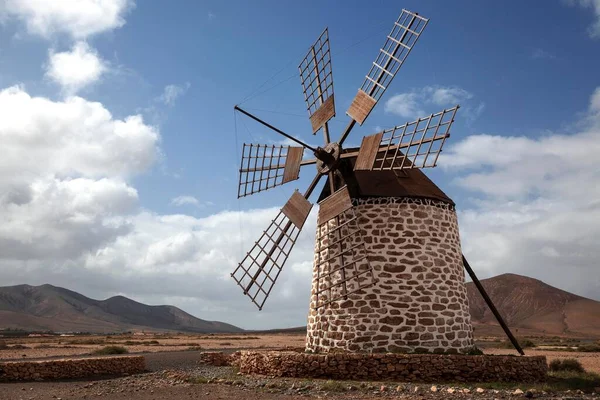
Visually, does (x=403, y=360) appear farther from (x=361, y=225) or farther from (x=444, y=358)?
(x=361, y=225)

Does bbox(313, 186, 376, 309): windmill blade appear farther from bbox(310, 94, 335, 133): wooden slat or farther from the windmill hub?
bbox(310, 94, 335, 133): wooden slat

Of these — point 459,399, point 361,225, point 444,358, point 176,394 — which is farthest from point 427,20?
point 176,394

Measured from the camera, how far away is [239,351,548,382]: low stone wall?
11836 mm

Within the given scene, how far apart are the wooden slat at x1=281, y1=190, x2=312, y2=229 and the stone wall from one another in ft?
5.09

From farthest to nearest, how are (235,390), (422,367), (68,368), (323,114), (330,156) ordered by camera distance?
1. (323,114)
2. (68,368)
3. (330,156)
4. (422,367)
5. (235,390)

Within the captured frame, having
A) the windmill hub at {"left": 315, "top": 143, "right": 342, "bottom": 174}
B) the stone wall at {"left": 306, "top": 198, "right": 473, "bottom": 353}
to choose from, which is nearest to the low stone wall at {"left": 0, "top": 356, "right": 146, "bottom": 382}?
the stone wall at {"left": 306, "top": 198, "right": 473, "bottom": 353}

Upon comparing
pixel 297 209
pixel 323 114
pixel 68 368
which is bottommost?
pixel 68 368

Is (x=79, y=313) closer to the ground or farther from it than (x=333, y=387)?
farther from it

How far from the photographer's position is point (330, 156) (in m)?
14.7

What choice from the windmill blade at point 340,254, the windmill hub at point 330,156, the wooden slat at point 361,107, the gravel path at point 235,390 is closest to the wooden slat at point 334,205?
the windmill blade at point 340,254

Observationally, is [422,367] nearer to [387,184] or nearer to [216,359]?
[387,184]

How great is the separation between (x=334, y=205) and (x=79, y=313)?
394 feet

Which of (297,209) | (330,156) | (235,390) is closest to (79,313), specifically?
(297,209)

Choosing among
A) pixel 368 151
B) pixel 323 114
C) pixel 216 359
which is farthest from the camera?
pixel 216 359
